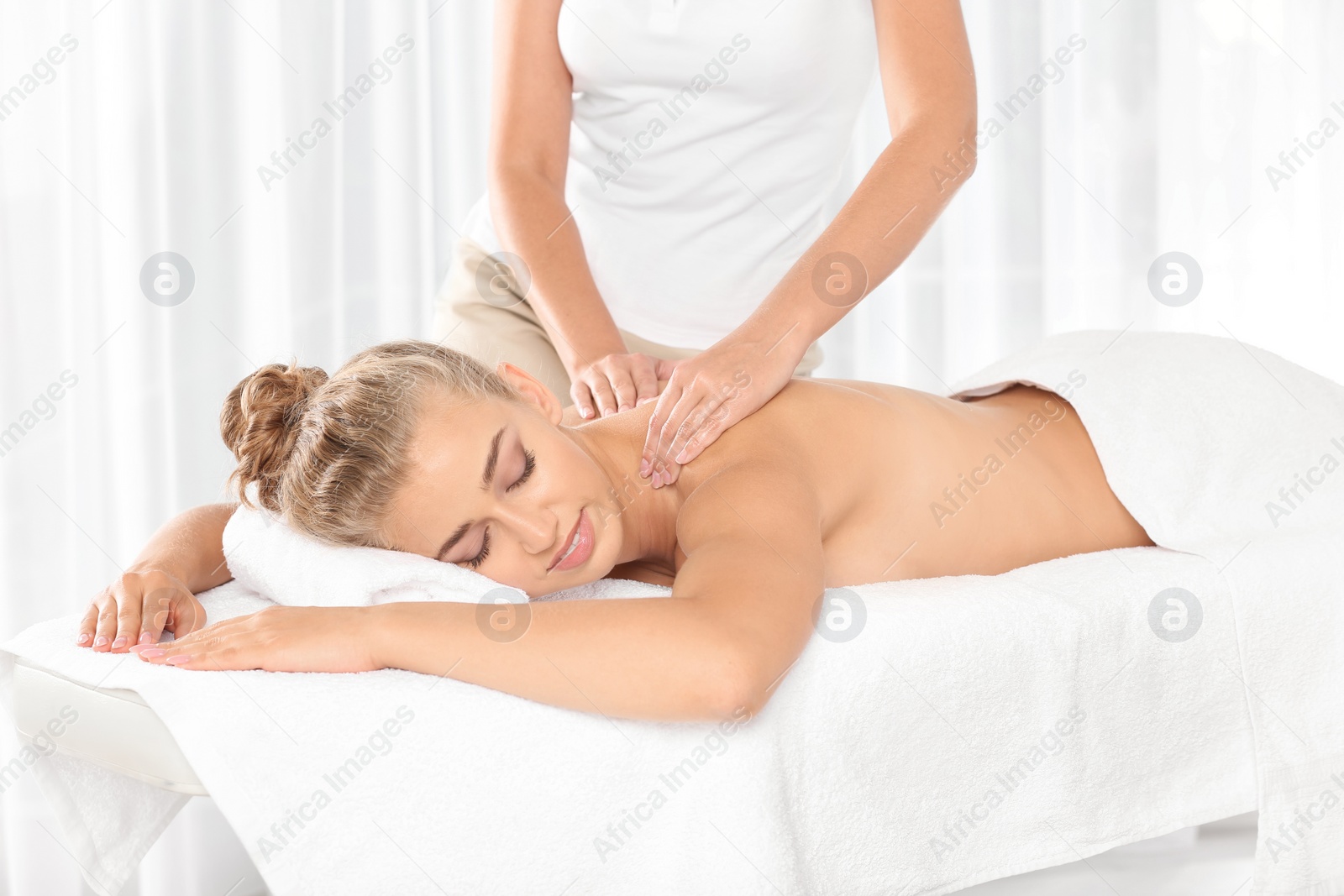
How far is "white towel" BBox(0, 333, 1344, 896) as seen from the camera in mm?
913

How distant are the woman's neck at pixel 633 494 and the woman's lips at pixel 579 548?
63 millimetres

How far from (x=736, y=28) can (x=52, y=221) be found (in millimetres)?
1447

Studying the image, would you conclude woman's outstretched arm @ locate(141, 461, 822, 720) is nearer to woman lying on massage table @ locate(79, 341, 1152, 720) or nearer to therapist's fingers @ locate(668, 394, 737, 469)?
woman lying on massage table @ locate(79, 341, 1152, 720)

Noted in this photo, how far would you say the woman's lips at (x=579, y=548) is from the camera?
1169mm

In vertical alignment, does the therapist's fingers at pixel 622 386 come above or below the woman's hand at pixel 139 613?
above

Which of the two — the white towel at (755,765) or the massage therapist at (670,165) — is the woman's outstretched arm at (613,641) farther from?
the massage therapist at (670,165)

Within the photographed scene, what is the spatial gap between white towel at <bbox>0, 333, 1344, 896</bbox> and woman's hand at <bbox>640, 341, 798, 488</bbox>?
0.57 ft

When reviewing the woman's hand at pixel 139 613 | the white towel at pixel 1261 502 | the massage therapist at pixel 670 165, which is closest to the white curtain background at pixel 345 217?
the massage therapist at pixel 670 165

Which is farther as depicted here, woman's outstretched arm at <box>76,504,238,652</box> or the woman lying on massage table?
woman's outstretched arm at <box>76,504,238,652</box>

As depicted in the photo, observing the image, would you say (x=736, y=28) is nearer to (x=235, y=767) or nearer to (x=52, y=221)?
(x=235, y=767)

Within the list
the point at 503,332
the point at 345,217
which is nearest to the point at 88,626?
the point at 503,332

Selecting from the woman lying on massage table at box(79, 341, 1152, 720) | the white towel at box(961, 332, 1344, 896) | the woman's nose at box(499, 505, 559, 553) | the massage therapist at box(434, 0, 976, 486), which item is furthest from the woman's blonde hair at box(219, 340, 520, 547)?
the white towel at box(961, 332, 1344, 896)

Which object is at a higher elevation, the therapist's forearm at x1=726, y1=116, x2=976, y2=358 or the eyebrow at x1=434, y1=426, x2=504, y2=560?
the therapist's forearm at x1=726, y1=116, x2=976, y2=358

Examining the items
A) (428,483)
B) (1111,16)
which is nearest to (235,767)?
Result: (428,483)
